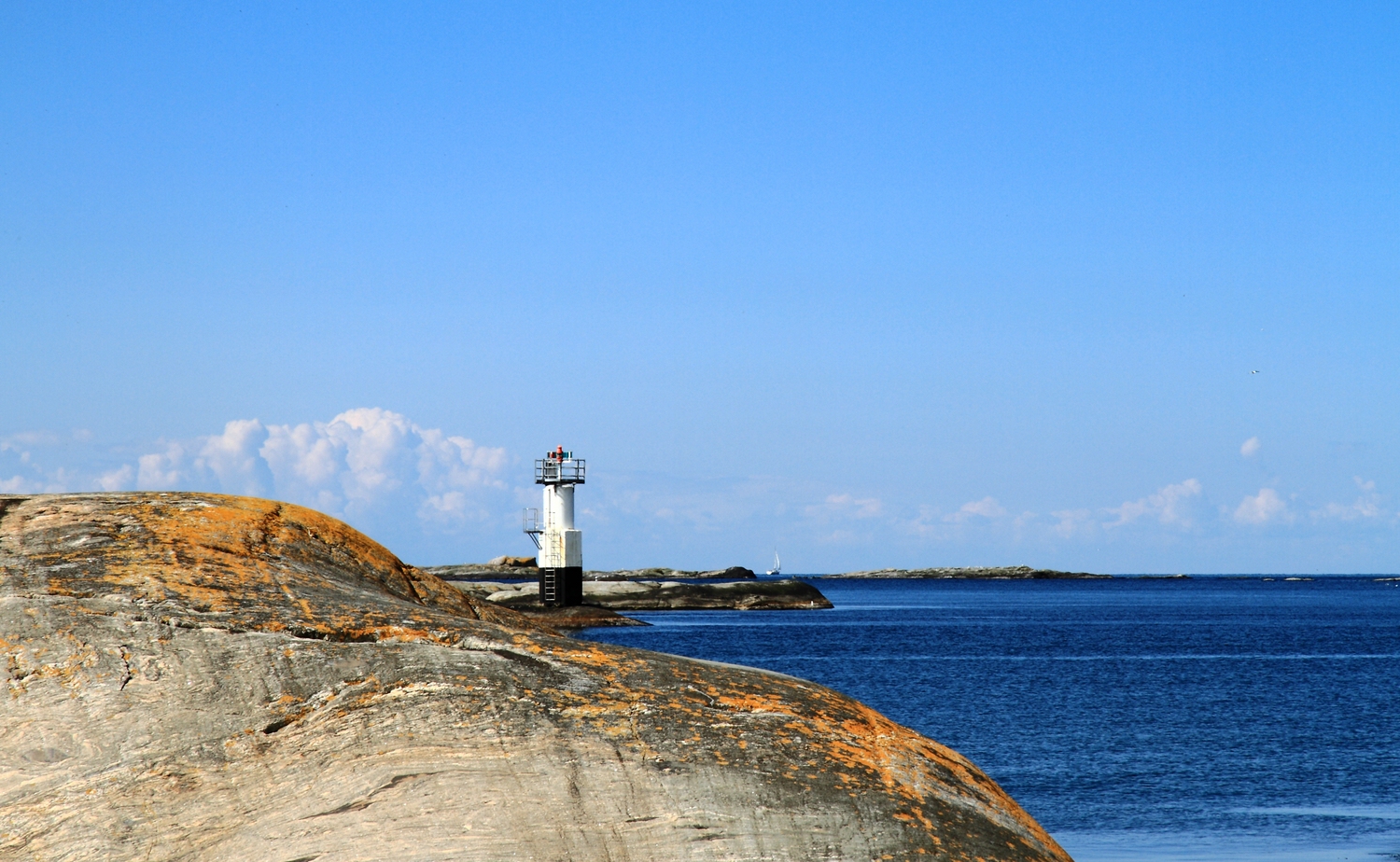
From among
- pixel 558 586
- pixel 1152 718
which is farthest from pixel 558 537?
pixel 1152 718

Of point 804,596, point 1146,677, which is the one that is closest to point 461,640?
point 1146,677

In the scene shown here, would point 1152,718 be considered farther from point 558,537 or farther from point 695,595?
point 695,595

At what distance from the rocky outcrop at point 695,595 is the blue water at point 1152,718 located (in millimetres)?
13997

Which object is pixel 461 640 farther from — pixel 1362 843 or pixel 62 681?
pixel 1362 843

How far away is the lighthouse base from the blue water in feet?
19.0

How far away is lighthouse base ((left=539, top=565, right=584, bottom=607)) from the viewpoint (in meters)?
70.4

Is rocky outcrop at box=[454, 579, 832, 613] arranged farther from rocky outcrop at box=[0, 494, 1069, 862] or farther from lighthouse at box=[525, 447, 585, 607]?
rocky outcrop at box=[0, 494, 1069, 862]

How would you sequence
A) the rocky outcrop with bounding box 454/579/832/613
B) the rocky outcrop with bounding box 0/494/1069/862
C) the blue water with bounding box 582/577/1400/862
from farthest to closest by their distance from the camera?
the rocky outcrop with bounding box 454/579/832/613 < the blue water with bounding box 582/577/1400/862 < the rocky outcrop with bounding box 0/494/1069/862

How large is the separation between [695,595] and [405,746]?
366ft

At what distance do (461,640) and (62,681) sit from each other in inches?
66.6

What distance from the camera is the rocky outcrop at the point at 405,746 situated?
187 inches

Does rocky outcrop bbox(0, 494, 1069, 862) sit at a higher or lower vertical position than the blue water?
higher

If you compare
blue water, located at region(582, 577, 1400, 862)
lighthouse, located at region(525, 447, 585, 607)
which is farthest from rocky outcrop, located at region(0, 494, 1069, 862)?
lighthouse, located at region(525, 447, 585, 607)

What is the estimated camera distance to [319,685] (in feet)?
17.6
